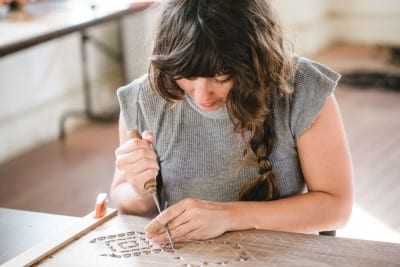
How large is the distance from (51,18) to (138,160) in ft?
6.18

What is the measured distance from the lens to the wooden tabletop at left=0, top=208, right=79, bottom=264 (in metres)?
1.20

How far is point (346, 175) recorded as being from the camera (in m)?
1.38

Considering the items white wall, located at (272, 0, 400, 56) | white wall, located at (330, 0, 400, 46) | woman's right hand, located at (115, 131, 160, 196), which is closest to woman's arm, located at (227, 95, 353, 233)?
woman's right hand, located at (115, 131, 160, 196)

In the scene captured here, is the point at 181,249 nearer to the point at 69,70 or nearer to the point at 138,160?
the point at 138,160

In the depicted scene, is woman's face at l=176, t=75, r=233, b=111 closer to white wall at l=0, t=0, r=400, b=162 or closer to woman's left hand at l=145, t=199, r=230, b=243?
woman's left hand at l=145, t=199, r=230, b=243

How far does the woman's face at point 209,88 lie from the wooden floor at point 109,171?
1.51m

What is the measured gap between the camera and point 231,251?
116 cm

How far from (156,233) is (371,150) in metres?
2.43

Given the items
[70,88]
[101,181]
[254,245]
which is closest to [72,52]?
[70,88]

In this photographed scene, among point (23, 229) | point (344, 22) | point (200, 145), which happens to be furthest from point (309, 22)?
point (23, 229)

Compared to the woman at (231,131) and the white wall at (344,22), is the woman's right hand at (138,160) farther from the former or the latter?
the white wall at (344,22)

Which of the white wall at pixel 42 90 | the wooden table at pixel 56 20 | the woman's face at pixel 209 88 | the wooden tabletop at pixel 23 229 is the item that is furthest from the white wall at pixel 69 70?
the wooden tabletop at pixel 23 229

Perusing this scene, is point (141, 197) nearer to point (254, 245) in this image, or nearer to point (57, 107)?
point (254, 245)

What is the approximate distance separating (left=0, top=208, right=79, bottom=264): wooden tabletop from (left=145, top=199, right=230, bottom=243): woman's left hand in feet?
0.55
